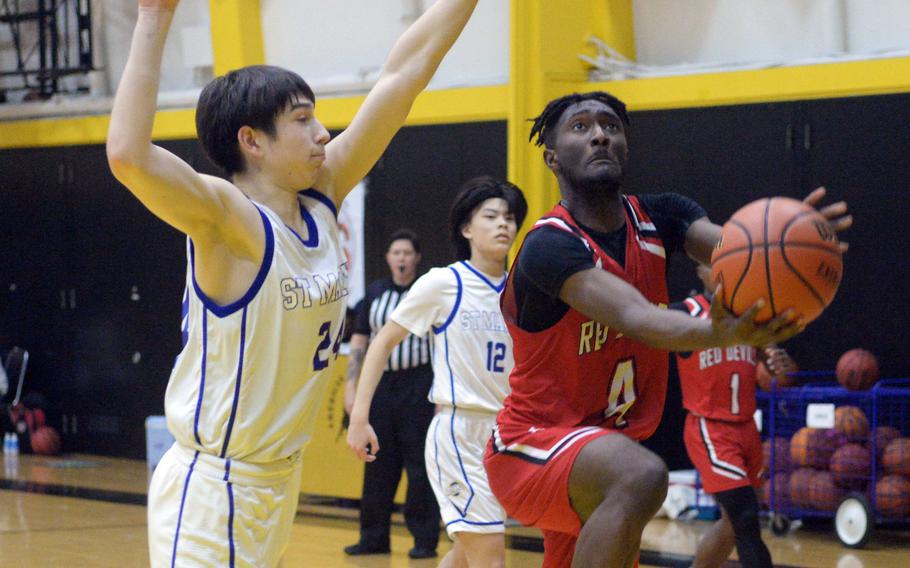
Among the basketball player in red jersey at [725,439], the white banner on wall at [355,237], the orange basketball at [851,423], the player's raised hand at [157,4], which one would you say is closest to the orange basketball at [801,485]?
the orange basketball at [851,423]

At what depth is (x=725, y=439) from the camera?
24.7ft

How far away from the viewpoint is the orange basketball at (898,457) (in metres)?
9.24

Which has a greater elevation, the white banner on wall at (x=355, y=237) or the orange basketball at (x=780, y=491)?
the white banner on wall at (x=355, y=237)

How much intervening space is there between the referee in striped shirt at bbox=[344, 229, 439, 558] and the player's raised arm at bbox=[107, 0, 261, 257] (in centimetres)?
591

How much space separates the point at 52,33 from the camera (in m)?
15.1

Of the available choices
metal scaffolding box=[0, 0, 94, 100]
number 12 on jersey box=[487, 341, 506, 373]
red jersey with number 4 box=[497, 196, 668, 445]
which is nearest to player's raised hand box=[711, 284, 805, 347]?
red jersey with number 4 box=[497, 196, 668, 445]

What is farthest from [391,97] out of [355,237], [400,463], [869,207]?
[355,237]

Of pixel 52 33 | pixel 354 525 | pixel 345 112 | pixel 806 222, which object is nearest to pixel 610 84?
pixel 345 112

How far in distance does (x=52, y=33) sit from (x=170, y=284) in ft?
9.93

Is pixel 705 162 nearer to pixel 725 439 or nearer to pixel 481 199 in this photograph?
pixel 725 439

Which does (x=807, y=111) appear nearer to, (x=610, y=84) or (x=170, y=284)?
(x=610, y=84)

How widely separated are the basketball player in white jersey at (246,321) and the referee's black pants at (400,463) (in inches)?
215

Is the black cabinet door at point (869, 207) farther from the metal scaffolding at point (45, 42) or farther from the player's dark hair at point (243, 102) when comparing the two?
the metal scaffolding at point (45, 42)

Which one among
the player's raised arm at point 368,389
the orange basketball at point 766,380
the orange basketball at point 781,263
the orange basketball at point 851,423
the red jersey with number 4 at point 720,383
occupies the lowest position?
the orange basketball at point 851,423
